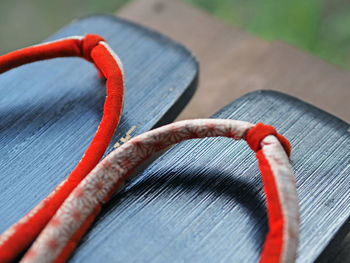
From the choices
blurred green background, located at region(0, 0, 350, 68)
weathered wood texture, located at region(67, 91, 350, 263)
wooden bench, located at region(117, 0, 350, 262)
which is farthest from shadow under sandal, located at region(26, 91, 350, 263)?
blurred green background, located at region(0, 0, 350, 68)

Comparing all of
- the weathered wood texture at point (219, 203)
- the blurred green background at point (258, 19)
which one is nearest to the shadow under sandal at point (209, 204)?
the weathered wood texture at point (219, 203)

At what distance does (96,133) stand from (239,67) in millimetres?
388

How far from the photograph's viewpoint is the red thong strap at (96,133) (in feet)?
1.60

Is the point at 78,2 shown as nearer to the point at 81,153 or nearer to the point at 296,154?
the point at 81,153

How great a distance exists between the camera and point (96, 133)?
58 cm

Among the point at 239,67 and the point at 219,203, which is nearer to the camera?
the point at 219,203

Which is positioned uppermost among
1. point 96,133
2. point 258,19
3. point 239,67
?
point 96,133

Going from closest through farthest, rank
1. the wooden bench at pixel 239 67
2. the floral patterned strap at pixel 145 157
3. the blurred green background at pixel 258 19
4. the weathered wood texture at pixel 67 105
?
the floral patterned strap at pixel 145 157 < the weathered wood texture at pixel 67 105 < the wooden bench at pixel 239 67 < the blurred green background at pixel 258 19

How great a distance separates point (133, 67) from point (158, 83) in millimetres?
63

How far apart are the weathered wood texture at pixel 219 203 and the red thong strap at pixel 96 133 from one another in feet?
0.18

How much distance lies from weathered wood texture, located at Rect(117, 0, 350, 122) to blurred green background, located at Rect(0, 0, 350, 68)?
350 millimetres

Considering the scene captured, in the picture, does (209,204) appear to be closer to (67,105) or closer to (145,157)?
(145,157)

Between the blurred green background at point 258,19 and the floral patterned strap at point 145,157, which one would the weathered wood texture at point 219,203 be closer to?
the floral patterned strap at point 145,157

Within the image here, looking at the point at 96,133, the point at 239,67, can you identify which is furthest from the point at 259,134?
the point at 239,67
